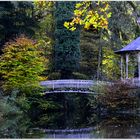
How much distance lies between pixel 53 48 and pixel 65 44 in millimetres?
1633

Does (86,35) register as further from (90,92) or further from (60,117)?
(60,117)

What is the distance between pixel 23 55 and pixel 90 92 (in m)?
4.77

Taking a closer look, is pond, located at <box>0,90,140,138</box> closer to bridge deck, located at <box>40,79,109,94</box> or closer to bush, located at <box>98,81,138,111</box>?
bush, located at <box>98,81,138,111</box>

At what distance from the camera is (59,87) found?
22859 millimetres

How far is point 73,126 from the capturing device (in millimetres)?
15922

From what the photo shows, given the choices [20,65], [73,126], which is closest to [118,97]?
[73,126]

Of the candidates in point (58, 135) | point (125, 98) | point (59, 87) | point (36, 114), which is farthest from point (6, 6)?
point (58, 135)

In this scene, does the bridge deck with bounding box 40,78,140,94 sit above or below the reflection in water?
above

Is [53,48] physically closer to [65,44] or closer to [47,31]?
[65,44]

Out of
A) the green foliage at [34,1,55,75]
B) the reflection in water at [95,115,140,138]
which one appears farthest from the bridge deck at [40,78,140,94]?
the reflection in water at [95,115,140,138]

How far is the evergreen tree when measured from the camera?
2625cm

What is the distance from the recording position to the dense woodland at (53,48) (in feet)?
66.1

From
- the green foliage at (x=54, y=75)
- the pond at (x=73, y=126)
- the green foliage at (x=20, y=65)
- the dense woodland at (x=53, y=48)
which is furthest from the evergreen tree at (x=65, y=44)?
the green foliage at (x=20, y=65)

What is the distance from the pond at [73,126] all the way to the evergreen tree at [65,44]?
5.59m
